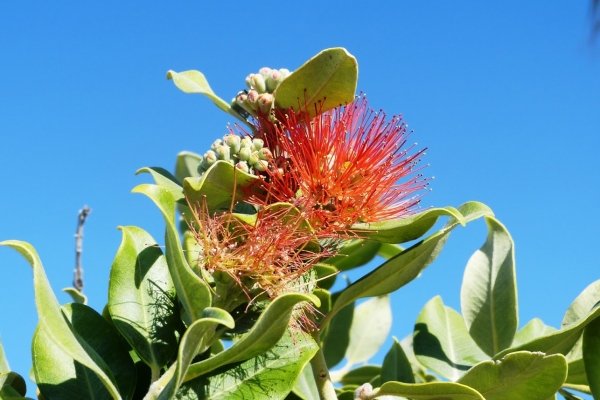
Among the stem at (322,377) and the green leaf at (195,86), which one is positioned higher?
the green leaf at (195,86)

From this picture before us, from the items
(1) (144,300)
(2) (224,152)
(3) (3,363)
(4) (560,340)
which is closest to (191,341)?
(1) (144,300)

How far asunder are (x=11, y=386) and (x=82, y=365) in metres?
0.21

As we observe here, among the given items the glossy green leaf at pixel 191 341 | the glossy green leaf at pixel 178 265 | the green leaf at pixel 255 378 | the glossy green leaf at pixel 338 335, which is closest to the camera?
the glossy green leaf at pixel 191 341

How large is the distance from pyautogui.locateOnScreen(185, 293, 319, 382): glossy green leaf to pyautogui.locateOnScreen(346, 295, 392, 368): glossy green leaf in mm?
1604

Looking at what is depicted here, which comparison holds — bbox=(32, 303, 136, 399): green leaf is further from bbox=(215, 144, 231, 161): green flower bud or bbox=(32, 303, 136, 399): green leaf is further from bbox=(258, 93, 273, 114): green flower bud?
bbox=(258, 93, 273, 114): green flower bud

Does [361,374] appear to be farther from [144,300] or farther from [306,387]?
[144,300]

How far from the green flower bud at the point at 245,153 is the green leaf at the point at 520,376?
2.54ft

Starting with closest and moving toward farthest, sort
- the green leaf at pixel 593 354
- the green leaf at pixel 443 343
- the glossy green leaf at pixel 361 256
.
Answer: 1. the green leaf at pixel 593 354
2. the green leaf at pixel 443 343
3. the glossy green leaf at pixel 361 256

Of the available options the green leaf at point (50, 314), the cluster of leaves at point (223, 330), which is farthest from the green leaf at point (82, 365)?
the green leaf at point (50, 314)

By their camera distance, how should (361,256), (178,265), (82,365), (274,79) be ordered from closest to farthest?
(178,265)
(82,365)
(274,79)
(361,256)

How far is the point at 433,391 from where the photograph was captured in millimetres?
1687

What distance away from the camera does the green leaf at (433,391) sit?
1.65m

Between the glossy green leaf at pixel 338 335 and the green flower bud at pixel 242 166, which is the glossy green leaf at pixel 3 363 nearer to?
the green flower bud at pixel 242 166

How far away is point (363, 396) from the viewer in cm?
185
